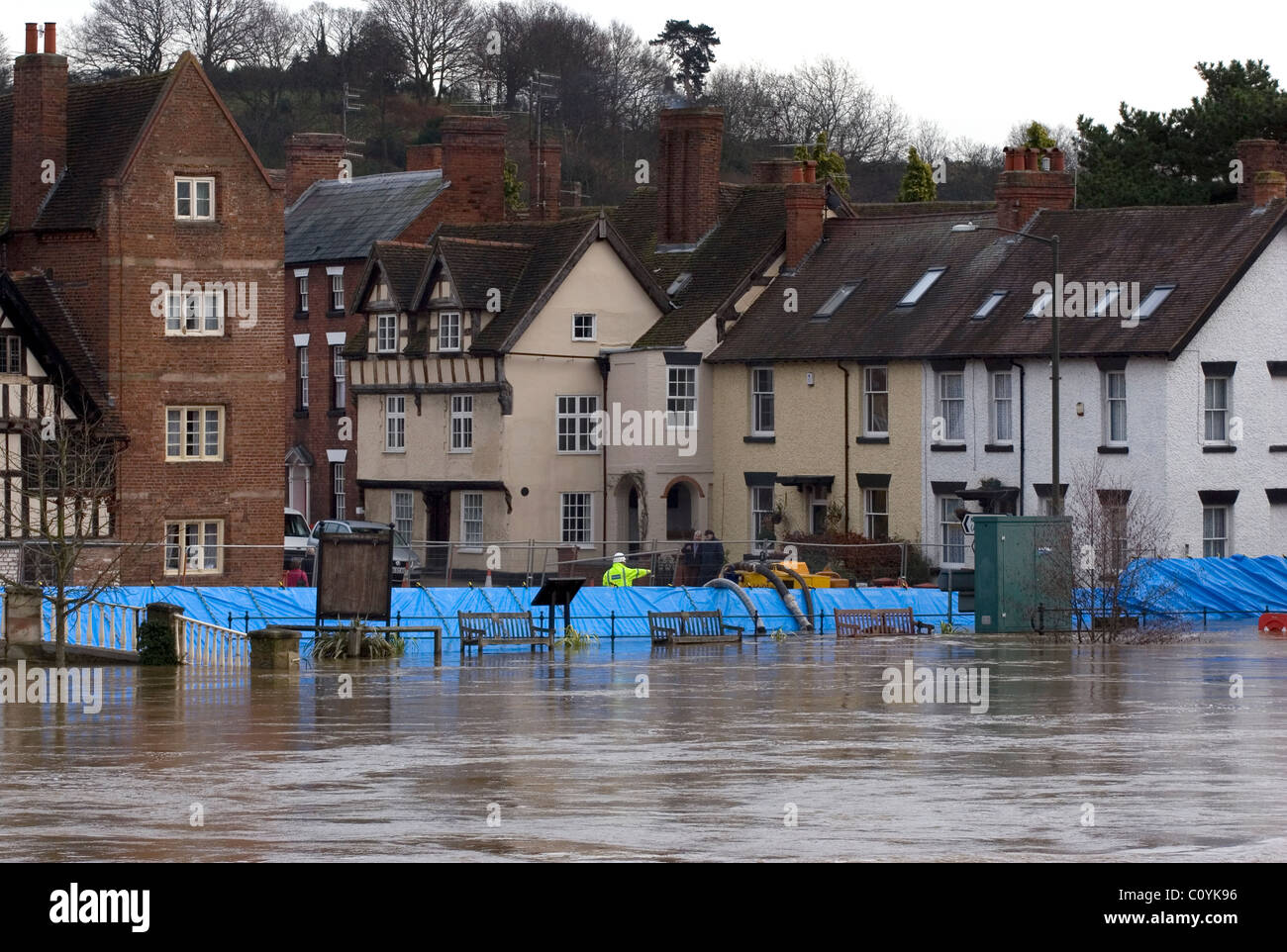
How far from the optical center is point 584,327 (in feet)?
204

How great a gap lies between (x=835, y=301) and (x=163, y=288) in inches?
731

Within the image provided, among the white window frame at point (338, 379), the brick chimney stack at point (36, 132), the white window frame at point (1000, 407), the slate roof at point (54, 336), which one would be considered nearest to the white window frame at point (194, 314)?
the slate roof at point (54, 336)

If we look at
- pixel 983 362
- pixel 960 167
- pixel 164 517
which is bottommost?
pixel 164 517

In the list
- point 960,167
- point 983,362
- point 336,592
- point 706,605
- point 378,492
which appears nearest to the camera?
point 336,592

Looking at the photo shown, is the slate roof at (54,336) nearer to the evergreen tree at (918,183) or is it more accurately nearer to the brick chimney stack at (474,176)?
the brick chimney stack at (474,176)

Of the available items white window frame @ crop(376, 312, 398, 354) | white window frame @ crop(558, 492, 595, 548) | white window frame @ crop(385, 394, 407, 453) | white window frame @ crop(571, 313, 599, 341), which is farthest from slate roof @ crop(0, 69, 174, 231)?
white window frame @ crop(558, 492, 595, 548)

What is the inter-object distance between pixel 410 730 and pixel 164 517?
27.1 meters

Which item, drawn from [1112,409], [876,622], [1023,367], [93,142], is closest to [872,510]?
[1023,367]

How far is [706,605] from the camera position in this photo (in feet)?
147

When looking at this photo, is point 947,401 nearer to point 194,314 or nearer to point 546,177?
point 194,314
